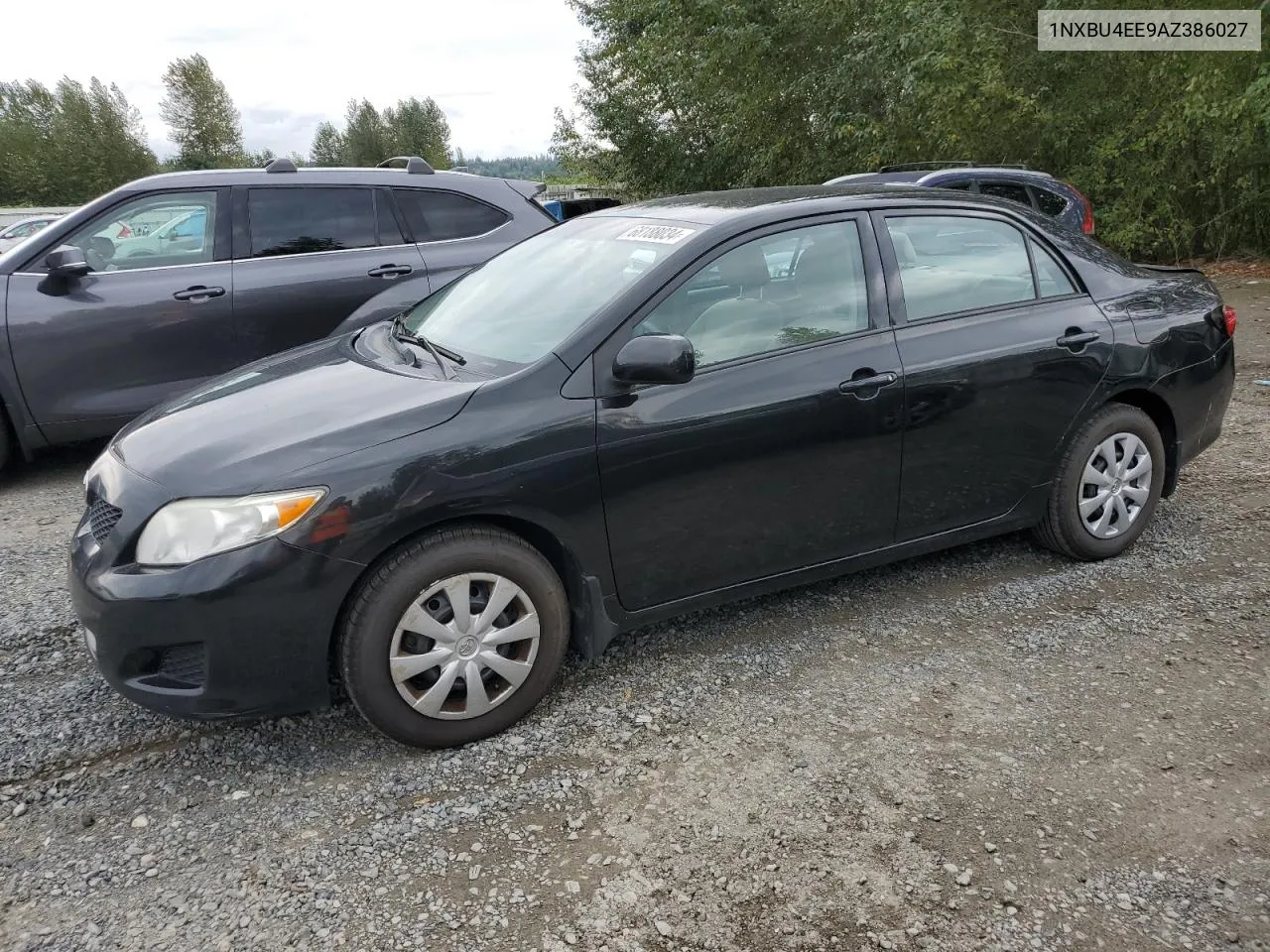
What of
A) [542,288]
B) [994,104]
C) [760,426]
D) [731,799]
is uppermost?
[994,104]

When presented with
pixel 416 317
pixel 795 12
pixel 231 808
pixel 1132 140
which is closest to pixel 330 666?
pixel 231 808

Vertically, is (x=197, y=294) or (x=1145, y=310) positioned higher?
(x=197, y=294)

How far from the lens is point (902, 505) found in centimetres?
365

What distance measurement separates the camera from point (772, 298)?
135 inches

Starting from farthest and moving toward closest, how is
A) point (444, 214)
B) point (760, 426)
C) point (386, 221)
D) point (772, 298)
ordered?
point (444, 214)
point (386, 221)
point (772, 298)
point (760, 426)

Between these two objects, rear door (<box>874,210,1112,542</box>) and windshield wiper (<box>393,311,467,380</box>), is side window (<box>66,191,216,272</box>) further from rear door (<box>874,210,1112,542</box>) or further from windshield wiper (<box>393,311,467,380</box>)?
rear door (<box>874,210,1112,542</box>)

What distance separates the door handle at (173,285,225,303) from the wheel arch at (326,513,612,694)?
3.39m

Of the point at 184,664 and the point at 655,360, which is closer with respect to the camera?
the point at 184,664

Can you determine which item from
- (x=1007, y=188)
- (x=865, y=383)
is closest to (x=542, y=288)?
(x=865, y=383)

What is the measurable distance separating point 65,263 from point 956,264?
4.73 m

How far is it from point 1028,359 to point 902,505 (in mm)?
783

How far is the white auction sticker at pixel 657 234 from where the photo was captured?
11.1 ft

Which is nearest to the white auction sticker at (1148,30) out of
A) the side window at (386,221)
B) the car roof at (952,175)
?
the car roof at (952,175)

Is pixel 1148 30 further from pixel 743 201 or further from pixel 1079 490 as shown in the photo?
pixel 743 201
